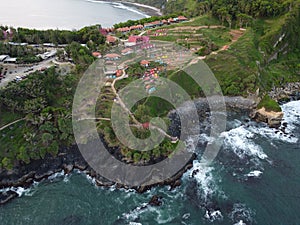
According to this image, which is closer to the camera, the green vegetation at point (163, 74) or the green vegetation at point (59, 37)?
the green vegetation at point (163, 74)

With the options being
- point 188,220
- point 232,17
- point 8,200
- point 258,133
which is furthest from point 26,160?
point 232,17

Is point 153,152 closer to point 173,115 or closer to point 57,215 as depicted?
point 173,115

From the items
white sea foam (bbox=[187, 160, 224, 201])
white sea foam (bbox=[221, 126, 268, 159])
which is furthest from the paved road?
white sea foam (bbox=[221, 126, 268, 159])

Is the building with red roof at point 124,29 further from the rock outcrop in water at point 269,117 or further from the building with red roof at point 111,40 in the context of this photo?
the rock outcrop in water at point 269,117

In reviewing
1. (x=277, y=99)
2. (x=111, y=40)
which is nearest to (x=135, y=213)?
(x=277, y=99)

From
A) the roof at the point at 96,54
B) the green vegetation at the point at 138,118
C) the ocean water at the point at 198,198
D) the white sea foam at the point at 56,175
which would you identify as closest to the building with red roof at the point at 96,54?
the roof at the point at 96,54

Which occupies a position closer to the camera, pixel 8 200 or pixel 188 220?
pixel 188 220

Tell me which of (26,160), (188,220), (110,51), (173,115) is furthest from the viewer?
(110,51)
